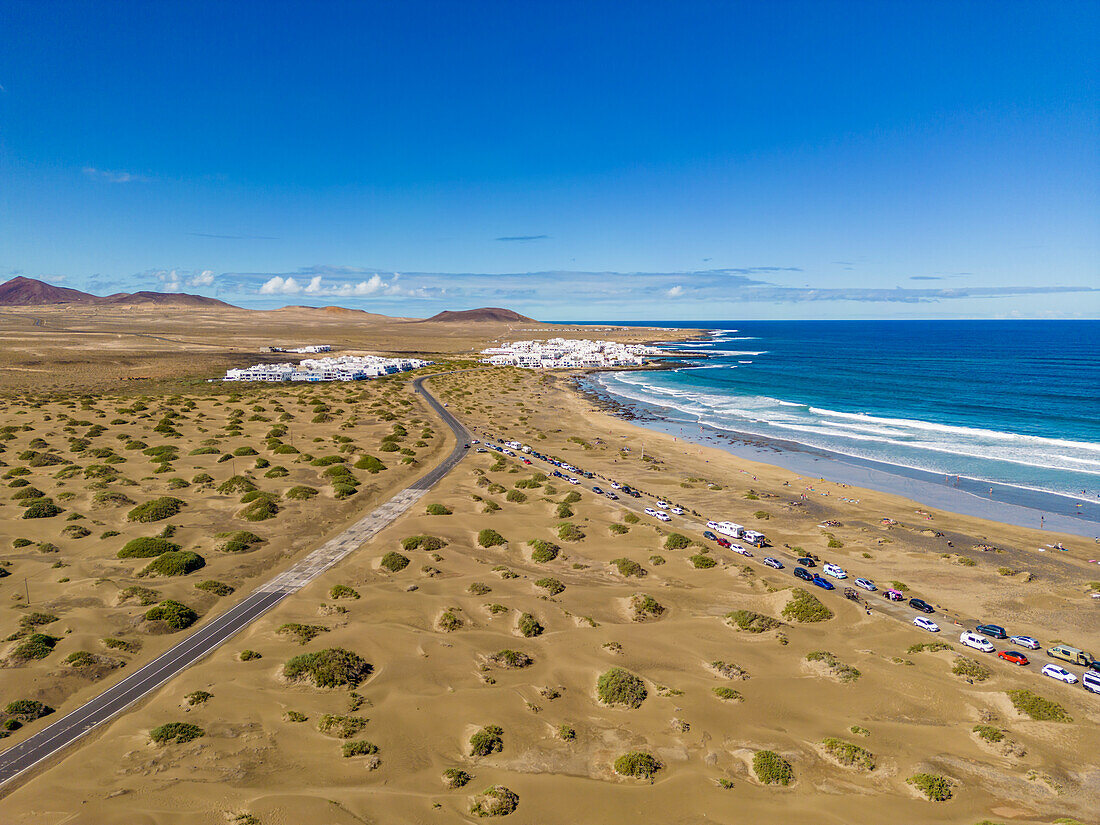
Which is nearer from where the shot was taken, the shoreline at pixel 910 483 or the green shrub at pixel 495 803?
the green shrub at pixel 495 803

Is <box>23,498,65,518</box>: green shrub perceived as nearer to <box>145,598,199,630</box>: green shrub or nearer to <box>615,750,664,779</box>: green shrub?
<box>145,598,199,630</box>: green shrub

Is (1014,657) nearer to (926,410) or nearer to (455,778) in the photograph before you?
(455,778)

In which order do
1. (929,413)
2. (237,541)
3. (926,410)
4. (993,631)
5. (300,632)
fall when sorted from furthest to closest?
(926,410), (929,413), (237,541), (993,631), (300,632)

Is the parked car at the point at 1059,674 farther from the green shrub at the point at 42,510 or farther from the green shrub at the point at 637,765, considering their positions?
the green shrub at the point at 42,510

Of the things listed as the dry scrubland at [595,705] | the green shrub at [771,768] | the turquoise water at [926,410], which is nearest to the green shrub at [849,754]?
the dry scrubland at [595,705]

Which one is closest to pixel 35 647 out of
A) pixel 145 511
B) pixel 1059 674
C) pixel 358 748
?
pixel 358 748

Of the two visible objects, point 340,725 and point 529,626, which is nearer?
point 340,725

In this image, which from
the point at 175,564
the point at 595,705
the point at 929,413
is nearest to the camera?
the point at 595,705

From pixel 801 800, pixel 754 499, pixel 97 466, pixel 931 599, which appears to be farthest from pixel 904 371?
pixel 97 466
